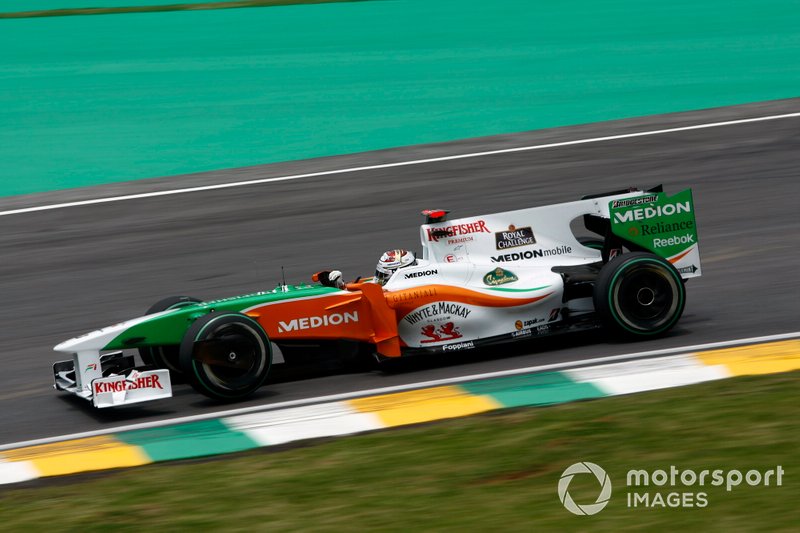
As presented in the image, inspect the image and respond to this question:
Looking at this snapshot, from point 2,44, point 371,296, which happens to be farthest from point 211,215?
point 2,44

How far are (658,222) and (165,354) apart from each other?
134 inches

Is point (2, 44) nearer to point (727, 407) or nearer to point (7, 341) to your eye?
point (7, 341)

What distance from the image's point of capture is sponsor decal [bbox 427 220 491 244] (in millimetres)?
8133

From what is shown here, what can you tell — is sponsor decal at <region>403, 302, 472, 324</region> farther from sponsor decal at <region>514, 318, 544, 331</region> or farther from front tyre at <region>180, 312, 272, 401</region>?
front tyre at <region>180, 312, 272, 401</region>

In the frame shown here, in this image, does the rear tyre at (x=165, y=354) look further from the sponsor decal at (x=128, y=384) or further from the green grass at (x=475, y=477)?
→ the green grass at (x=475, y=477)

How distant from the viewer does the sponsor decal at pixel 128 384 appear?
7.29m

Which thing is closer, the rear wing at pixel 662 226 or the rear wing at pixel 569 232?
the rear wing at pixel 569 232

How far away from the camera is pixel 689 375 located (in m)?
7.23

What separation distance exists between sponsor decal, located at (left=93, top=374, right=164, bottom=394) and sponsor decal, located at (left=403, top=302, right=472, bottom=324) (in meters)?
1.62

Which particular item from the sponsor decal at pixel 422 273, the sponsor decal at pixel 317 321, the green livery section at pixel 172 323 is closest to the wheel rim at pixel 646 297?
the sponsor decal at pixel 422 273

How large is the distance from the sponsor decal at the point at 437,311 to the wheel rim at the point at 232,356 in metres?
1.01

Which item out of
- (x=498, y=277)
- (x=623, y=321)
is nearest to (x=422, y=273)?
(x=498, y=277)

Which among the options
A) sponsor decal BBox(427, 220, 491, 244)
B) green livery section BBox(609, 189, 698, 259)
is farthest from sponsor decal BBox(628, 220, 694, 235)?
sponsor decal BBox(427, 220, 491, 244)

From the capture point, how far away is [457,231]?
8188mm
